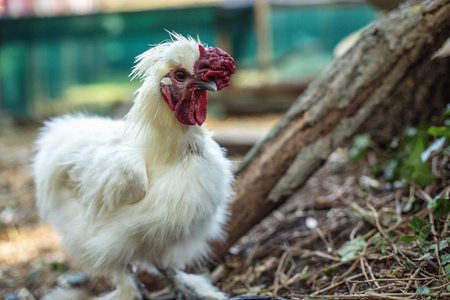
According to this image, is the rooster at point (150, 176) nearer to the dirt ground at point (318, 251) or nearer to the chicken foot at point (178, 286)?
the chicken foot at point (178, 286)

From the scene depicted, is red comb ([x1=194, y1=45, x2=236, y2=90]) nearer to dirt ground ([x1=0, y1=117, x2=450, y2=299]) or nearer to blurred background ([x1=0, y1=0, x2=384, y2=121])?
dirt ground ([x1=0, y1=117, x2=450, y2=299])

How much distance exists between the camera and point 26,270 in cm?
303

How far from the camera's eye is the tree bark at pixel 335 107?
2.38m

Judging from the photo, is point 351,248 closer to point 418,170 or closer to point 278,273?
point 278,273

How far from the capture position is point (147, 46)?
7.88 meters

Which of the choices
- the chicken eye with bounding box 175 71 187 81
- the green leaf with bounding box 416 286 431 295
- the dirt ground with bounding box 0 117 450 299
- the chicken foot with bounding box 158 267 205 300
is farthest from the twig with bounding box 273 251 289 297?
the chicken eye with bounding box 175 71 187 81

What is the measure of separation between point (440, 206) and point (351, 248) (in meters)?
0.57

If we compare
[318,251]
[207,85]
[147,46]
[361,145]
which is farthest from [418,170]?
[147,46]

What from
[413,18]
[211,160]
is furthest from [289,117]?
[413,18]

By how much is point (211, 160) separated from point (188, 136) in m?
0.19

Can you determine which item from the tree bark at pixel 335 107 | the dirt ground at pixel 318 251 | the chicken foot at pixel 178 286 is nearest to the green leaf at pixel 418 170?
the dirt ground at pixel 318 251

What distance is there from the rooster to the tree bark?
1.21ft

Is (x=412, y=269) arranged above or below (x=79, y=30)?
below

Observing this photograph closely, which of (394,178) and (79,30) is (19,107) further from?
(394,178)
